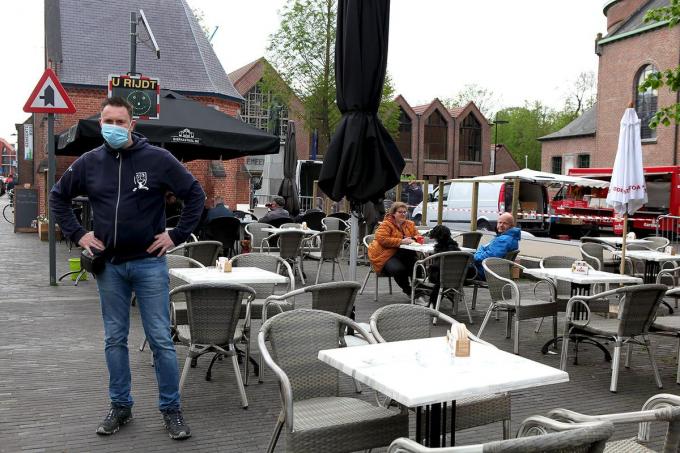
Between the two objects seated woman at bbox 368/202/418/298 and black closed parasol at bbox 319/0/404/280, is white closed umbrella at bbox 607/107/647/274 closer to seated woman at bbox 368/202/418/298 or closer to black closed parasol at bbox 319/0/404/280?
seated woman at bbox 368/202/418/298

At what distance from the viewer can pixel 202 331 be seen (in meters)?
4.86

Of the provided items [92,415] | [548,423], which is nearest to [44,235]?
[92,415]

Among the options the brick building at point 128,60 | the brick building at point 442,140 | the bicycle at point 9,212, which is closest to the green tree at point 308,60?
the brick building at point 128,60

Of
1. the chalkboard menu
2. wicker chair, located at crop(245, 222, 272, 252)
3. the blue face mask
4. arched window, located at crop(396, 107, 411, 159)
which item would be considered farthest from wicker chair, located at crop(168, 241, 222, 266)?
arched window, located at crop(396, 107, 411, 159)

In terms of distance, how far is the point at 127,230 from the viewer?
4008 millimetres

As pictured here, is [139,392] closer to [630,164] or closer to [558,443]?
[558,443]

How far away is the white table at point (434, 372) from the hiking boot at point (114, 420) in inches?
69.3

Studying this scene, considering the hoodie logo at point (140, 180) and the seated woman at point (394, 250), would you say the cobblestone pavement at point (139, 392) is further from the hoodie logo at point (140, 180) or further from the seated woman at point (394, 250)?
the hoodie logo at point (140, 180)

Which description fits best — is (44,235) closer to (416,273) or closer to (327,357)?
(416,273)

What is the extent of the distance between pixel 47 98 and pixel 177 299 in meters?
5.21

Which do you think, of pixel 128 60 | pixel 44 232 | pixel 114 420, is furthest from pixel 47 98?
pixel 128 60

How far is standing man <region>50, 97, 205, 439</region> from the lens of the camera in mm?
4023

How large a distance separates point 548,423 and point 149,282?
2601 millimetres

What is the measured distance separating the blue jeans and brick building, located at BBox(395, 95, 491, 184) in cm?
4965
